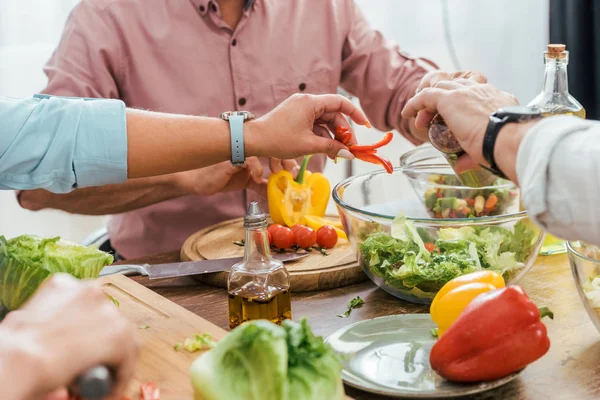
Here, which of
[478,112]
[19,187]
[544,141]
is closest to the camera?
[544,141]

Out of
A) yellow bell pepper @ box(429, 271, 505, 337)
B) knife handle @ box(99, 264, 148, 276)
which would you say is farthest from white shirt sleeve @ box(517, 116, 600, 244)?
knife handle @ box(99, 264, 148, 276)

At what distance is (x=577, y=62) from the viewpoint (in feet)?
12.1

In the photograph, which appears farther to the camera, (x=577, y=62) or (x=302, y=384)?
(x=577, y=62)

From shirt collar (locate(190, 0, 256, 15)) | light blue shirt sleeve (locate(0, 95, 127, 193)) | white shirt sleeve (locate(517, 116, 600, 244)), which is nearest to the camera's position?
white shirt sleeve (locate(517, 116, 600, 244))

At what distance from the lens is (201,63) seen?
2.34 metres

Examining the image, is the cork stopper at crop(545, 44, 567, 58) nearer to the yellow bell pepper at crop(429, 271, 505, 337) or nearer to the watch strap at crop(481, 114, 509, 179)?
the watch strap at crop(481, 114, 509, 179)

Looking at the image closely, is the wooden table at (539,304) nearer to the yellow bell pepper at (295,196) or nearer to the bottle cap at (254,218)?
the bottle cap at (254,218)

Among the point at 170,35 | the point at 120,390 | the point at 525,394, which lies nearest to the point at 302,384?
the point at 120,390

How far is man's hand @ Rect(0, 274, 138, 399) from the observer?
82cm

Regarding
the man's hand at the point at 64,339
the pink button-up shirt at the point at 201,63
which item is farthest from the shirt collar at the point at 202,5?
the man's hand at the point at 64,339

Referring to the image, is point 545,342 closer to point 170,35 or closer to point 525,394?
point 525,394

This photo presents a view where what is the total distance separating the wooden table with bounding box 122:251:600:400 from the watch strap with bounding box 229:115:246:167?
293 mm

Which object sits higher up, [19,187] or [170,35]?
[170,35]

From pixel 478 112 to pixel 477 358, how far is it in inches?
17.2
